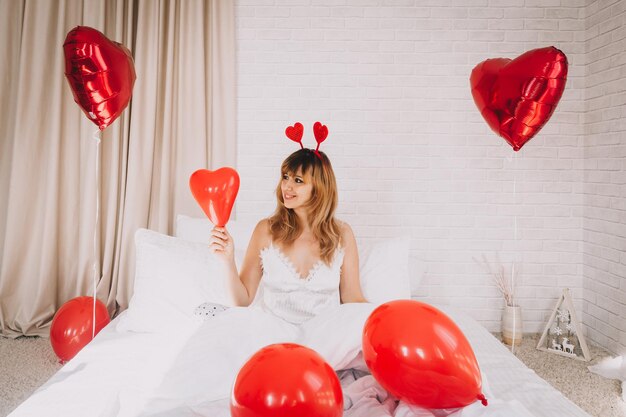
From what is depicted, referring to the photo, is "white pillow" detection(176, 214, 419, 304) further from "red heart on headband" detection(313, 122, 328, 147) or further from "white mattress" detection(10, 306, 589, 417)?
"red heart on headband" detection(313, 122, 328, 147)

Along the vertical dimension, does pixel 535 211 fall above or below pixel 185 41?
below

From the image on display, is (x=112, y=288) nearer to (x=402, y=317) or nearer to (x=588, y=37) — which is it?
(x=402, y=317)

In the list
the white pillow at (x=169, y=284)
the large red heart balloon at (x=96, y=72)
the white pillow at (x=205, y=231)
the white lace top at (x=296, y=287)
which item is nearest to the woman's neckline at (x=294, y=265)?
the white lace top at (x=296, y=287)

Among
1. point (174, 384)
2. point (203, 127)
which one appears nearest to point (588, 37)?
point (203, 127)

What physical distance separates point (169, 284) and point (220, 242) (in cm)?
53

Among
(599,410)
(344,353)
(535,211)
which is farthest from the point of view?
(535,211)

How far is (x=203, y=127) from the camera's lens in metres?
2.72

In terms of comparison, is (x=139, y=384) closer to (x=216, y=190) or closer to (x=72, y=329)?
(x=216, y=190)

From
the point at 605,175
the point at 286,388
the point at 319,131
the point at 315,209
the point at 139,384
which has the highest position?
the point at 319,131

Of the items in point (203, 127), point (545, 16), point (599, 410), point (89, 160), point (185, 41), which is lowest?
point (599, 410)

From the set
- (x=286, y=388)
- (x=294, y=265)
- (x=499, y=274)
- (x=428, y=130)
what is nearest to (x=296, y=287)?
(x=294, y=265)

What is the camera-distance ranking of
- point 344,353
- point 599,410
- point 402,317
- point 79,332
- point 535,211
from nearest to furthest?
point 402,317 < point 344,353 < point 599,410 < point 79,332 < point 535,211

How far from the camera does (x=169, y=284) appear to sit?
2.03 meters

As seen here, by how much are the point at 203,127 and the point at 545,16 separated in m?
2.19
